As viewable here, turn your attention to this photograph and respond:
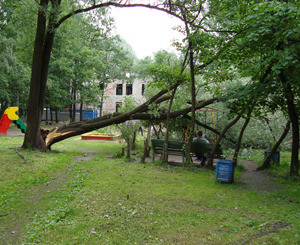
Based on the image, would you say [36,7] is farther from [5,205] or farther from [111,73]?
[111,73]

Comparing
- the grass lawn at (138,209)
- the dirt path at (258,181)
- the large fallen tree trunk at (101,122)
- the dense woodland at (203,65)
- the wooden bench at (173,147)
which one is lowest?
the grass lawn at (138,209)

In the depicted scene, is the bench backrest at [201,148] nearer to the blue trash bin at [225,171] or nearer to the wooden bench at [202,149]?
the wooden bench at [202,149]

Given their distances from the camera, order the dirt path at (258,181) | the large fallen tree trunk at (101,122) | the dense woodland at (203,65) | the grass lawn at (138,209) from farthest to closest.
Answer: the large fallen tree trunk at (101,122) < the dirt path at (258,181) < the dense woodland at (203,65) < the grass lawn at (138,209)

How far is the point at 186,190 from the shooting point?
5652 millimetres

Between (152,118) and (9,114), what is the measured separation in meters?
7.56

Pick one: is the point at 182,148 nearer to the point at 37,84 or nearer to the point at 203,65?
the point at 203,65

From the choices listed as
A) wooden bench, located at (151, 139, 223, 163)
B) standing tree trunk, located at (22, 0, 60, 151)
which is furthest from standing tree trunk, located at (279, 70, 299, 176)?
standing tree trunk, located at (22, 0, 60, 151)

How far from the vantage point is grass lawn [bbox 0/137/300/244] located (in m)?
3.49

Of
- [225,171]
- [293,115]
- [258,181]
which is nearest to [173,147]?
[225,171]

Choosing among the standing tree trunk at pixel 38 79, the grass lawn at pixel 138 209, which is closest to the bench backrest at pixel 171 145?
the grass lawn at pixel 138 209

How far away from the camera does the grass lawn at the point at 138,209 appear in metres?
3.49

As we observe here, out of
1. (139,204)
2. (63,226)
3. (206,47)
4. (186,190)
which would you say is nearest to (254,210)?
(186,190)

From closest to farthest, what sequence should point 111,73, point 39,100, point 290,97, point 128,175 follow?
point 290,97 → point 128,175 → point 39,100 → point 111,73

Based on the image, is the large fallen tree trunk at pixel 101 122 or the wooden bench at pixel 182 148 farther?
the large fallen tree trunk at pixel 101 122
